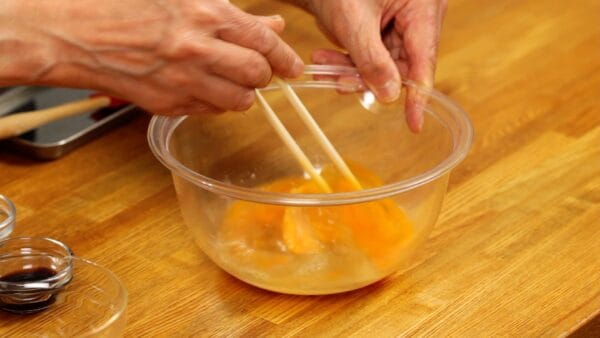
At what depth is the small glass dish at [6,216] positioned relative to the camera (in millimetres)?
1062

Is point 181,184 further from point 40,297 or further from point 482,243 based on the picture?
point 482,243

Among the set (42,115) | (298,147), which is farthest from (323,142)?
(42,115)

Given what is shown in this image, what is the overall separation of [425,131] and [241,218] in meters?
0.26

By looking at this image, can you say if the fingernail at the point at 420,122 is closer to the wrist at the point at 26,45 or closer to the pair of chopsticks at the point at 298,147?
the pair of chopsticks at the point at 298,147

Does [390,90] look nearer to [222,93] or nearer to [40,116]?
[222,93]

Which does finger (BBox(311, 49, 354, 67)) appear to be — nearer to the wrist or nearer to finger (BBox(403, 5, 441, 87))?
finger (BBox(403, 5, 441, 87))

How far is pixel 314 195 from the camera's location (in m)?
0.93

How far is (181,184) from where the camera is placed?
1.02 meters

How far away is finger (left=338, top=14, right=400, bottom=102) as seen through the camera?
1156mm

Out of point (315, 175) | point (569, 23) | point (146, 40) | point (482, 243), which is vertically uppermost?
point (146, 40)

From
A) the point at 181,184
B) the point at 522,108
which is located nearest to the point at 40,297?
the point at 181,184

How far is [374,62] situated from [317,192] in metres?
0.18

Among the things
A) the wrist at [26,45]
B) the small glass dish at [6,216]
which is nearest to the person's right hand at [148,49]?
the wrist at [26,45]

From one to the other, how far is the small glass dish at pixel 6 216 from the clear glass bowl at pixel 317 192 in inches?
7.1
